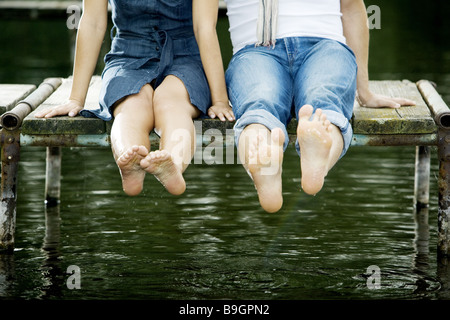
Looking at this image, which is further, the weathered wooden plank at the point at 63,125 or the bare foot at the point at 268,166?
the weathered wooden plank at the point at 63,125

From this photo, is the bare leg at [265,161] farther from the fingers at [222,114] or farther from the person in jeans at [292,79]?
the fingers at [222,114]

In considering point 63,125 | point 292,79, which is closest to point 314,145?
point 292,79

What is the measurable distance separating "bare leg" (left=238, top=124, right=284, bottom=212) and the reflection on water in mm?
548

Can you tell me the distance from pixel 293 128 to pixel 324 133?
0.73 metres

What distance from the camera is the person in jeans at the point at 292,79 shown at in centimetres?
464

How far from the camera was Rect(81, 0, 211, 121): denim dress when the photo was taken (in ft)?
17.6

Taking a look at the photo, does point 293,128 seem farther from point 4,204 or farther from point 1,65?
point 1,65

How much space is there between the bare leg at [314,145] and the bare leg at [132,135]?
735 mm

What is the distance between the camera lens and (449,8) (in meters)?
24.1

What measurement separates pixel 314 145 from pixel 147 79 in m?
1.18

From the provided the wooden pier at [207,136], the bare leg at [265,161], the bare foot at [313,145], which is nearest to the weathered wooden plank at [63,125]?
the wooden pier at [207,136]

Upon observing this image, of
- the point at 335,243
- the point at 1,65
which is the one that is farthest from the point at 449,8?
the point at 335,243

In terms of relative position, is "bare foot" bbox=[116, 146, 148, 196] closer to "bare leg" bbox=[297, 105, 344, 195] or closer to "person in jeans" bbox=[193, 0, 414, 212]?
"person in jeans" bbox=[193, 0, 414, 212]

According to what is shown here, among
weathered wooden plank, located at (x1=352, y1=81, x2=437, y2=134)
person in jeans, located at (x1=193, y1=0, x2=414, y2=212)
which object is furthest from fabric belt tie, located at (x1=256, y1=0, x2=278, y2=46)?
weathered wooden plank, located at (x1=352, y1=81, x2=437, y2=134)
